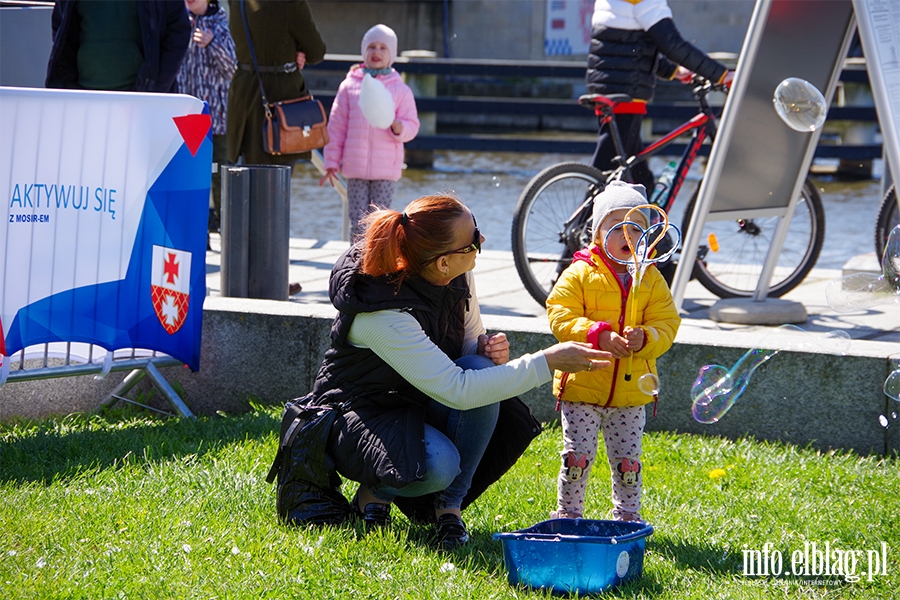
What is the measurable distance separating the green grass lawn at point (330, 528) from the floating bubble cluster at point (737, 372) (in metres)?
0.31

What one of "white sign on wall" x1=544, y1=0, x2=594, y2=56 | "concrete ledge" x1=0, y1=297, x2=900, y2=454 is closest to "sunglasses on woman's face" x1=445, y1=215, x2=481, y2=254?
"concrete ledge" x1=0, y1=297, x2=900, y2=454

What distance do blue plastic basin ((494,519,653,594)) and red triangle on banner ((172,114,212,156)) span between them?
2328 millimetres

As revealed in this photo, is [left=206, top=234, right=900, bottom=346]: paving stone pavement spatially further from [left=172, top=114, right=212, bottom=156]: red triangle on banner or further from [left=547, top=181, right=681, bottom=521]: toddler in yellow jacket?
[left=172, top=114, right=212, bottom=156]: red triangle on banner

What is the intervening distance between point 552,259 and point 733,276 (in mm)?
1508

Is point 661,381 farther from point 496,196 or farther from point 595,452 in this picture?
point 496,196

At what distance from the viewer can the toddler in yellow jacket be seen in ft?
11.5

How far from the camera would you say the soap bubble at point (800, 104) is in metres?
4.84

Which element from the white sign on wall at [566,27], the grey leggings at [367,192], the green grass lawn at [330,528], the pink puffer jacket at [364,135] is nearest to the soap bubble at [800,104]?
the green grass lawn at [330,528]

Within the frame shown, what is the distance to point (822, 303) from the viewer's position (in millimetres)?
6539

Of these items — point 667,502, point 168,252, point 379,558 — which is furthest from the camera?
point 168,252

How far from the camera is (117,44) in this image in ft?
20.4

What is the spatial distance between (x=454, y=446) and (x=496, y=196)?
36.8ft

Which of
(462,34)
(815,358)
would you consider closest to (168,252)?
(815,358)

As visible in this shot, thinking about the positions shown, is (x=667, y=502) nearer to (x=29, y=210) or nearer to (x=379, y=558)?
(x=379, y=558)
